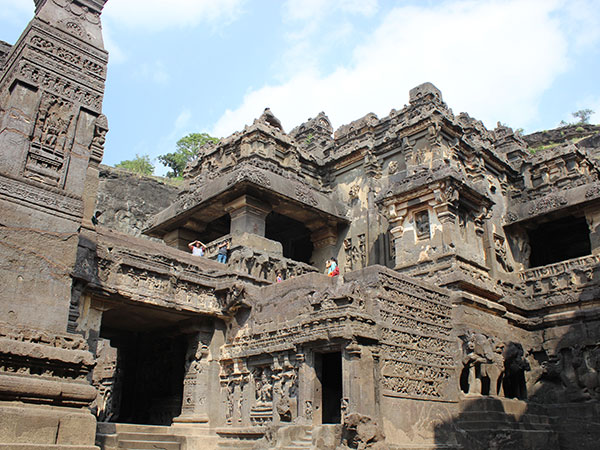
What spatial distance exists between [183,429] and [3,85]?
9.37m

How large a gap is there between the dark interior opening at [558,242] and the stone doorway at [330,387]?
10.4 m

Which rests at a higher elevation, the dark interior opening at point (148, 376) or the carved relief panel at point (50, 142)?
the carved relief panel at point (50, 142)

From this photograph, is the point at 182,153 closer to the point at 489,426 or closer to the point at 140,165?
the point at 140,165

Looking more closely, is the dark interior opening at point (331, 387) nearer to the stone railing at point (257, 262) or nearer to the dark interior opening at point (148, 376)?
the stone railing at point (257, 262)

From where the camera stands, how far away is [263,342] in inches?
492

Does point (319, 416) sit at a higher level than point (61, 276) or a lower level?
lower

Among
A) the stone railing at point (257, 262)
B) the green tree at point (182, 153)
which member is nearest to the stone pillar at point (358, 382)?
the stone railing at point (257, 262)

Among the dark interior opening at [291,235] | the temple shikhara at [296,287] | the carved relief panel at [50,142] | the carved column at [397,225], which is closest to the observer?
the temple shikhara at [296,287]

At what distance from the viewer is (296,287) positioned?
12.4 metres

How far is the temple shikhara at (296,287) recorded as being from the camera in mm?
5016

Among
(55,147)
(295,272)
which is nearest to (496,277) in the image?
(295,272)

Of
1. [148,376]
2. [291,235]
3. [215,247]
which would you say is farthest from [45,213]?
[291,235]

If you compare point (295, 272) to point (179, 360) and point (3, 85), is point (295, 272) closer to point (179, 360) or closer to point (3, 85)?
point (179, 360)

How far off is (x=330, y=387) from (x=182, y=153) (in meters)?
36.2
